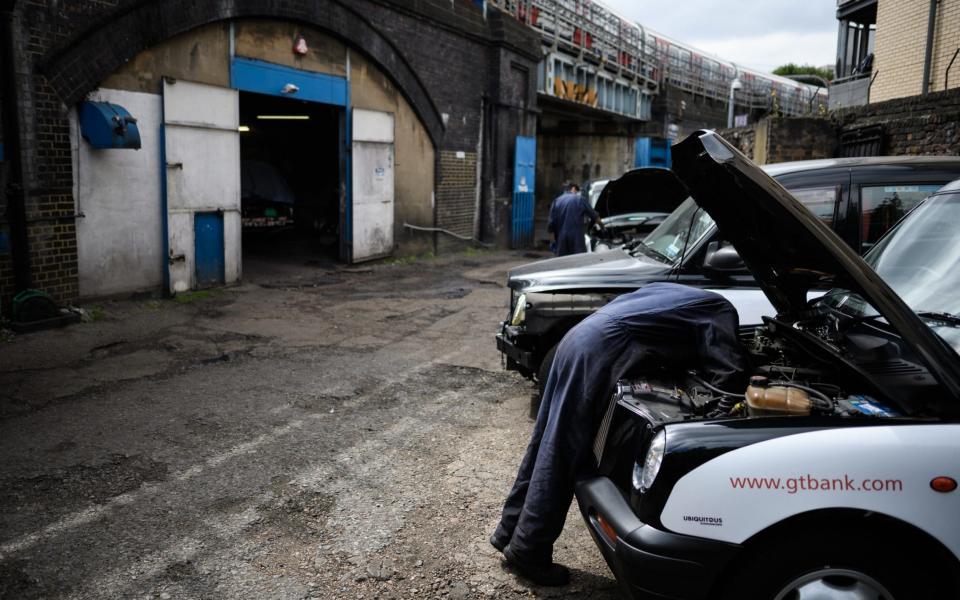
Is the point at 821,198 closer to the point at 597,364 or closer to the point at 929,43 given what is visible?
the point at 597,364

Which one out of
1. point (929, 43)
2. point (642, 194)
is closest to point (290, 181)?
point (642, 194)

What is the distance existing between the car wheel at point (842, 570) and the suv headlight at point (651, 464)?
0.42m

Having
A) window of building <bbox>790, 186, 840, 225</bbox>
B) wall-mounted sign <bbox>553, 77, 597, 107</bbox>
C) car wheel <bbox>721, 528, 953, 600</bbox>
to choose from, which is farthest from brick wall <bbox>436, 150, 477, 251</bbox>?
car wheel <bbox>721, 528, 953, 600</bbox>

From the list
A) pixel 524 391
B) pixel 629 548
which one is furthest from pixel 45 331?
pixel 629 548

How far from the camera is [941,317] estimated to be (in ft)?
9.73

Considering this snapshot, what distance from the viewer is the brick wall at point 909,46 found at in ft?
57.1

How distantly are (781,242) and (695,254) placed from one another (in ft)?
7.88

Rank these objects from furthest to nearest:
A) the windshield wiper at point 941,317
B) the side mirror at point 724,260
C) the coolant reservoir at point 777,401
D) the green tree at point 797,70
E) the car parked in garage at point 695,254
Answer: the green tree at point 797,70 < the car parked in garage at point 695,254 < the side mirror at point 724,260 < the windshield wiper at point 941,317 < the coolant reservoir at point 777,401

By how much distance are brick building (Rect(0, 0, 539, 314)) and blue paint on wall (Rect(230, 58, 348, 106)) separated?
3 centimetres

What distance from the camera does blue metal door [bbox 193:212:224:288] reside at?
36.4 feet

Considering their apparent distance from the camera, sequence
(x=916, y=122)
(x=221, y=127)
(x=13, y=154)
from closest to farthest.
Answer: (x=13, y=154) < (x=221, y=127) < (x=916, y=122)

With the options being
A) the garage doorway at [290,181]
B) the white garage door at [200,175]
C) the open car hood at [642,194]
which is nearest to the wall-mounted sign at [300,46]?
the garage doorway at [290,181]

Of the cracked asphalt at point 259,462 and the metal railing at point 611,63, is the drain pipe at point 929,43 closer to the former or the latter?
the metal railing at point 611,63

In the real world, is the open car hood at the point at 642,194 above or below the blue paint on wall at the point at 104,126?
below
